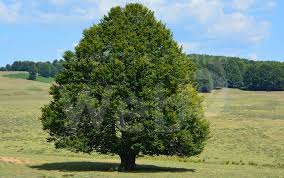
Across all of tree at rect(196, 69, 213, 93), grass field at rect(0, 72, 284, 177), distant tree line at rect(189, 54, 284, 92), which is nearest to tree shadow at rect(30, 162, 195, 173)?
grass field at rect(0, 72, 284, 177)

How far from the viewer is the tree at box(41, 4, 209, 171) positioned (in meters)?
37.2

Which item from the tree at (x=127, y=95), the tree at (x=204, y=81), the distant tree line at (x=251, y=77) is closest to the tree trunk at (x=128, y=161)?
the tree at (x=127, y=95)

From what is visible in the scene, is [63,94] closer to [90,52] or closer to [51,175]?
[90,52]

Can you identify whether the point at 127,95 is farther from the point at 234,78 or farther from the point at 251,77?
the point at 251,77

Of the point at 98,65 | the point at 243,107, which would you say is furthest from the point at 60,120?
the point at 243,107

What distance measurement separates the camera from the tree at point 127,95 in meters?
37.2

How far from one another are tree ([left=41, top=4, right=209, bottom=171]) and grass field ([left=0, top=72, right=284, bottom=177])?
2126 millimetres

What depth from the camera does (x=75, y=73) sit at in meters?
38.7

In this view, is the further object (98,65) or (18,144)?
(18,144)

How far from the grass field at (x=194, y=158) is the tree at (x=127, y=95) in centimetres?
213

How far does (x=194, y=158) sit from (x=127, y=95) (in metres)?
19.6

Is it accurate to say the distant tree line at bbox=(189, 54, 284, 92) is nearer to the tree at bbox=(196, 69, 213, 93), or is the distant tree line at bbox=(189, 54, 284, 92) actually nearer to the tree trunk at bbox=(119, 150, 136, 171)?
the tree at bbox=(196, 69, 213, 93)

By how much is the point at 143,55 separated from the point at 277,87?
159192 millimetres

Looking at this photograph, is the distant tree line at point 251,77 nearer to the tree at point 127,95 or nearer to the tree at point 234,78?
the tree at point 234,78
